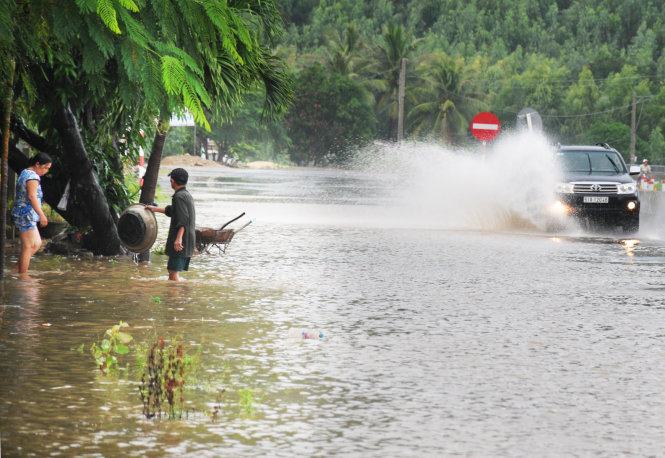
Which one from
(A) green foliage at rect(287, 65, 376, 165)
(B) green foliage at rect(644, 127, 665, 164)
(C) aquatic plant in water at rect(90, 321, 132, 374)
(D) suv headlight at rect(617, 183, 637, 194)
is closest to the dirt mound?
(A) green foliage at rect(287, 65, 376, 165)

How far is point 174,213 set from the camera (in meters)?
16.1

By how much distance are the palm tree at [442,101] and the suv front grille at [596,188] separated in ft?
300

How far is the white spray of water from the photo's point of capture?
28.4 metres

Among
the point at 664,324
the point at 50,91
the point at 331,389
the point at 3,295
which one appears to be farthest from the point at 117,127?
the point at 331,389

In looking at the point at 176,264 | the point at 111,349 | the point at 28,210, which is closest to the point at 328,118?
the point at 176,264

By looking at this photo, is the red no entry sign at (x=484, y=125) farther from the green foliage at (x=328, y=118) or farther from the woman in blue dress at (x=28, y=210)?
the green foliage at (x=328, y=118)

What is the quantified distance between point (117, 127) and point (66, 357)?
9842 millimetres

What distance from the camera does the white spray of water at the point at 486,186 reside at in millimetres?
28359

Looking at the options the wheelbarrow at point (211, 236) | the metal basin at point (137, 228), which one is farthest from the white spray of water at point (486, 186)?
the metal basin at point (137, 228)

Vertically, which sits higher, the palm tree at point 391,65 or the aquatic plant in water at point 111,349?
the palm tree at point 391,65

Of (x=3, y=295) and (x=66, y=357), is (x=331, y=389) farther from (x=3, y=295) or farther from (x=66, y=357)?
(x=3, y=295)

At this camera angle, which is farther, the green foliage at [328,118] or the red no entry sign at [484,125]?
the green foliage at [328,118]

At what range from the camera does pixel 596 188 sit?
27.1 meters

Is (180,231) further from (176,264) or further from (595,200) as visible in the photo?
(595,200)
